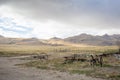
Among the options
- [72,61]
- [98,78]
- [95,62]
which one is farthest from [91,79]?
[72,61]

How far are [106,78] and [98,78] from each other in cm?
103

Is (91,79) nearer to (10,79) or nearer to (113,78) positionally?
(113,78)

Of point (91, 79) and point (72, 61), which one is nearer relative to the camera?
point (91, 79)

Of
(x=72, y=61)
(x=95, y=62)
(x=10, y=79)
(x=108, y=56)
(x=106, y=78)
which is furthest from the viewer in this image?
(x=108, y=56)

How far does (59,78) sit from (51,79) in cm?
132

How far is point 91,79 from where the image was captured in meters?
27.9

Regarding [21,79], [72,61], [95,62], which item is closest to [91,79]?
[21,79]

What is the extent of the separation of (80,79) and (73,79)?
94 cm

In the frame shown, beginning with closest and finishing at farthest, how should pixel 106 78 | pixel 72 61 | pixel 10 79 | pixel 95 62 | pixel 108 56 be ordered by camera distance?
pixel 10 79 < pixel 106 78 < pixel 95 62 < pixel 72 61 < pixel 108 56

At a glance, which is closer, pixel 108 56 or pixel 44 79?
pixel 44 79

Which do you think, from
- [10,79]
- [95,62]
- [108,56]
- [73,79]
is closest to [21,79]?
[10,79]

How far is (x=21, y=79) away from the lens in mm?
26781

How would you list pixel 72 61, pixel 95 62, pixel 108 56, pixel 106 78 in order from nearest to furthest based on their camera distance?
pixel 106 78, pixel 95 62, pixel 72 61, pixel 108 56

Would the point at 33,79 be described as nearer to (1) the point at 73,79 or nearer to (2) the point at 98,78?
(1) the point at 73,79
